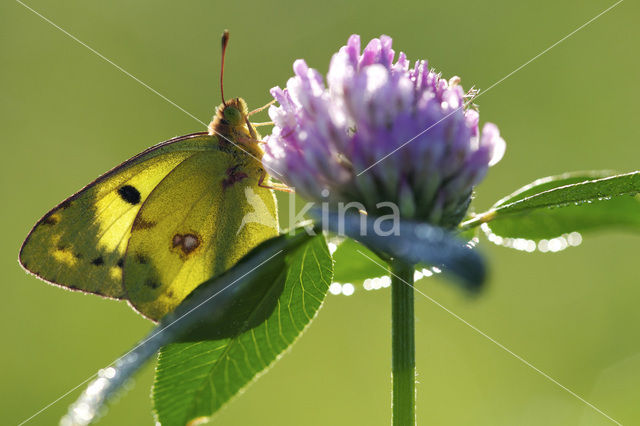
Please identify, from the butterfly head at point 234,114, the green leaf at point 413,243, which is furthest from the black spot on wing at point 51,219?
the green leaf at point 413,243

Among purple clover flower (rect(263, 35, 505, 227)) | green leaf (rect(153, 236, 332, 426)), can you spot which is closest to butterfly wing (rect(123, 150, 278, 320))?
green leaf (rect(153, 236, 332, 426))

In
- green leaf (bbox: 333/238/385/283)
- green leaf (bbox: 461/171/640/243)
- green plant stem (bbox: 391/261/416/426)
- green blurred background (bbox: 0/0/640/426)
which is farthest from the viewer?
green blurred background (bbox: 0/0/640/426)

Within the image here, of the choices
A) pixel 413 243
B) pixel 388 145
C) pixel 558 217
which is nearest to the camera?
pixel 413 243

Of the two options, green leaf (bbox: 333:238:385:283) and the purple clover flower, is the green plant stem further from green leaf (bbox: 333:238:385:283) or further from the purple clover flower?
green leaf (bbox: 333:238:385:283)

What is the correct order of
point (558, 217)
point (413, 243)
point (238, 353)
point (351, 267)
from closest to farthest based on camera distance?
point (413, 243) → point (238, 353) → point (558, 217) → point (351, 267)

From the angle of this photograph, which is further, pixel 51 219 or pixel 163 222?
pixel 163 222

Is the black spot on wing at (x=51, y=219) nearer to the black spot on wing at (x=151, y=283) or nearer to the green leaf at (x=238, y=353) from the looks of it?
the black spot on wing at (x=151, y=283)

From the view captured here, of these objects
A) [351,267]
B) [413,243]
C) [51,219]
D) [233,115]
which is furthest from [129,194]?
[413,243]

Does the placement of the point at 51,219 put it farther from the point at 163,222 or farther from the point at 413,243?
the point at 413,243
